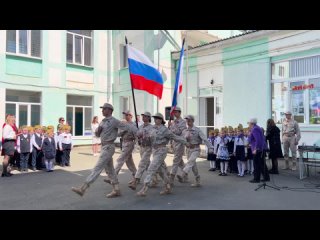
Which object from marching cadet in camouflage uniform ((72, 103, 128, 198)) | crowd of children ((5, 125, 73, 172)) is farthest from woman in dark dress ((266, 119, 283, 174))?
crowd of children ((5, 125, 73, 172))

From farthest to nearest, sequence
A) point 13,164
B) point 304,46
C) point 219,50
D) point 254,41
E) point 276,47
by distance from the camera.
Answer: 1. point 219,50
2. point 254,41
3. point 276,47
4. point 304,46
5. point 13,164

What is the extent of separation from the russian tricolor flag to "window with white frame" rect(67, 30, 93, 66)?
11497mm

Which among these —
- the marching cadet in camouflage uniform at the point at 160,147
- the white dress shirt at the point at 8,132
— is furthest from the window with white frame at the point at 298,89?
the white dress shirt at the point at 8,132

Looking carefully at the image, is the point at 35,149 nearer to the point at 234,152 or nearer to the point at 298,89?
the point at 234,152

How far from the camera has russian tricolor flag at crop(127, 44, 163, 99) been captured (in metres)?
7.78

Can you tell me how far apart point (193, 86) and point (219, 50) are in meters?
2.61

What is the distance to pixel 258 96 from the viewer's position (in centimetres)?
→ 1388

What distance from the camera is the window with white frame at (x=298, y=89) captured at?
39.5ft

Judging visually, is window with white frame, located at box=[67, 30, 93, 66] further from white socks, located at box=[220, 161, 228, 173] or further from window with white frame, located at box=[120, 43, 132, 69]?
white socks, located at box=[220, 161, 228, 173]

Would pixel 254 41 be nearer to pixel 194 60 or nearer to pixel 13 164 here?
pixel 194 60

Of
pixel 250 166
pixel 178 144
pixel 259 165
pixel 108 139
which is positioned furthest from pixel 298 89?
pixel 108 139

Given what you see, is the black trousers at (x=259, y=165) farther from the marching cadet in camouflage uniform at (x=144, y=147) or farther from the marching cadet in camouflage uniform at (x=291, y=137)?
the marching cadet in camouflage uniform at (x=144, y=147)

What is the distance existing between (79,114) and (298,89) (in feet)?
41.7

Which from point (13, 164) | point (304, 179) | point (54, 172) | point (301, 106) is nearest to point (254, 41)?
point (301, 106)
